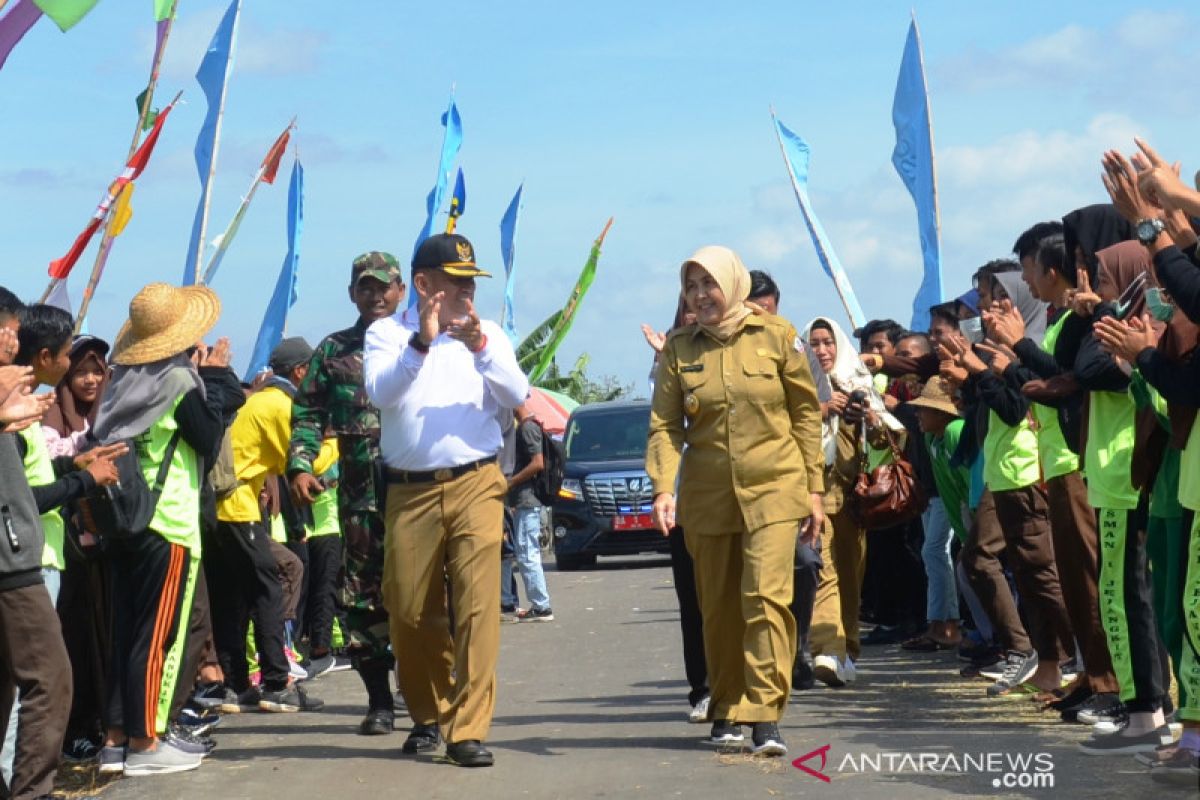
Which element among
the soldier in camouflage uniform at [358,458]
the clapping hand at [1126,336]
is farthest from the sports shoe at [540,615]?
the clapping hand at [1126,336]

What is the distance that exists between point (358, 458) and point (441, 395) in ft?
4.21

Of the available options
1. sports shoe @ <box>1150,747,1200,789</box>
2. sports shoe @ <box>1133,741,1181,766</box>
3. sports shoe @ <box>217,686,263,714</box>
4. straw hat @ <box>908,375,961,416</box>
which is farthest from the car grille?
sports shoe @ <box>1150,747,1200,789</box>

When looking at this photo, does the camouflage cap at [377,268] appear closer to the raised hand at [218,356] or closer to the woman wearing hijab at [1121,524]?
the raised hand at [218,356]

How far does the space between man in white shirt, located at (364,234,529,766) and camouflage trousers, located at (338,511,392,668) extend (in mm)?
663

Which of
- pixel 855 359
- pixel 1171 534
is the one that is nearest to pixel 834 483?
pixel 855 359

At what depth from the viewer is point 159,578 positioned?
8273 mm

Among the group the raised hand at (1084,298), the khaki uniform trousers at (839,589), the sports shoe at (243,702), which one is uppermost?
the raised hand at (1084,298)

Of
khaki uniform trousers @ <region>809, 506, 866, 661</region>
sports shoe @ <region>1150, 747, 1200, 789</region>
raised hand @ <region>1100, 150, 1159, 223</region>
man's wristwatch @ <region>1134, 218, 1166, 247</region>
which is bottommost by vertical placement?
sports shoe @ <region>1150, 747, 1200, 789</region>

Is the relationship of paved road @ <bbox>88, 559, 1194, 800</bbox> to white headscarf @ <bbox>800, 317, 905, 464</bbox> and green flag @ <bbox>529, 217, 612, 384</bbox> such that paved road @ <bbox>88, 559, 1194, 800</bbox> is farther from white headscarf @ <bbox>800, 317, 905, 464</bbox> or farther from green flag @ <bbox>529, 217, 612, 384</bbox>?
green flag @ <bbox>529, 217, 612, 384</bbox>

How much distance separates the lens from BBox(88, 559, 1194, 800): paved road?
744cm

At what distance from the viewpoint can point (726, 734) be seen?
8.52m

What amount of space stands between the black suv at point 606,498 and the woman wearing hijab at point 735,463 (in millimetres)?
14997

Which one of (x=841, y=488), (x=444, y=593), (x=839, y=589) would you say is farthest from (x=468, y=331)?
(x=839, y=589)

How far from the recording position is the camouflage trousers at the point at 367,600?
31.1 feet
